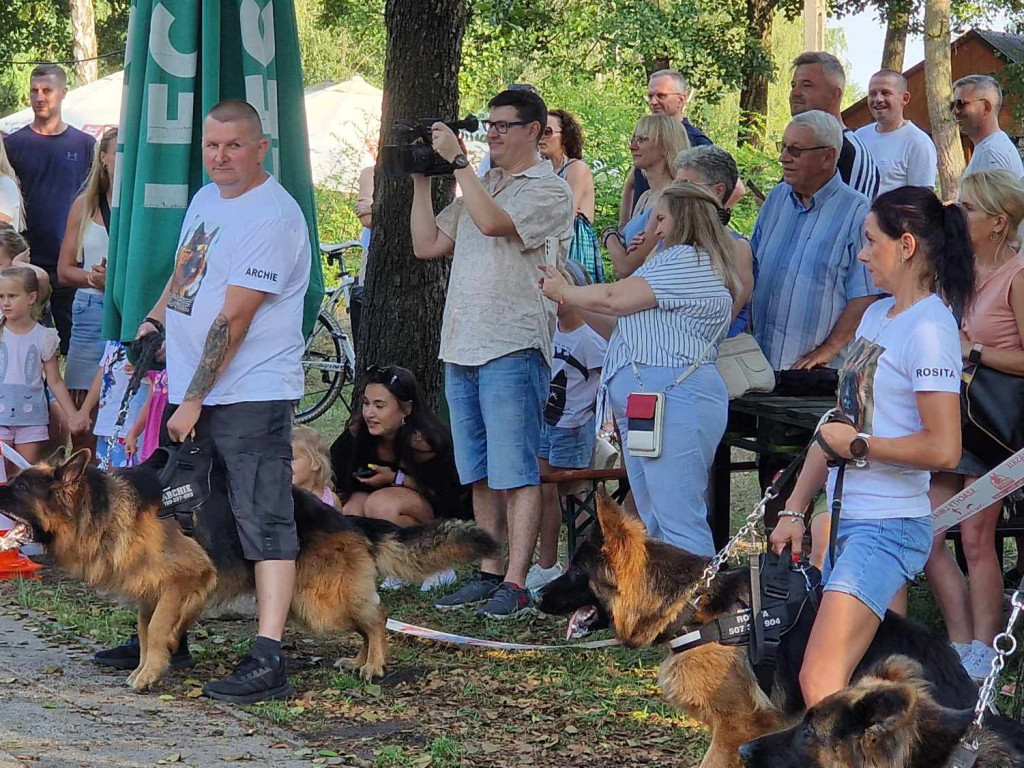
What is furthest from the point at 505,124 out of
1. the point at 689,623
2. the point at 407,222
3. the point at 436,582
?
the point at 689,623

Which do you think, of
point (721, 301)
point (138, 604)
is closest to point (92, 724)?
point (138, 604)

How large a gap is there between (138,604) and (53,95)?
5511 mm

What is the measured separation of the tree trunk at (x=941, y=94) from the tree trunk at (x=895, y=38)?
1.47 m

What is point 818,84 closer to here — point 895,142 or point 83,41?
point 895,142

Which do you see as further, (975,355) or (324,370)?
(324,370)

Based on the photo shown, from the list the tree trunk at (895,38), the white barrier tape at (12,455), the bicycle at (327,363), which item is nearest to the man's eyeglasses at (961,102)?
the white barrier tape at (12,455)

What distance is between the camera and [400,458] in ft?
23.0

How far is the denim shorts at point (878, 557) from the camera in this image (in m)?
3.56

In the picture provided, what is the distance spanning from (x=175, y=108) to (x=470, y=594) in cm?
276

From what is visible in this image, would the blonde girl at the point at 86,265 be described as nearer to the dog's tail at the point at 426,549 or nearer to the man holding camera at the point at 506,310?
the man holding camera at the point at 506,310

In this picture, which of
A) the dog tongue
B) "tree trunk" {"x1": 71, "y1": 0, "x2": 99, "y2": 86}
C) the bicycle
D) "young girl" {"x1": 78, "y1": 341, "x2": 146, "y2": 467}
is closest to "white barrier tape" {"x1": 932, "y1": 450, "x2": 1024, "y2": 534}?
the dog tongue

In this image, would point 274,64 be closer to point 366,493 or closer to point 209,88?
point 209,88

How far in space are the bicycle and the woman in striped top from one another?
6.80 meters

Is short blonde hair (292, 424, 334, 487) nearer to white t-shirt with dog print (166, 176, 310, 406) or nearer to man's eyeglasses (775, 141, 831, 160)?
white t-shirt with dog print (166, 176, 310, 406)
